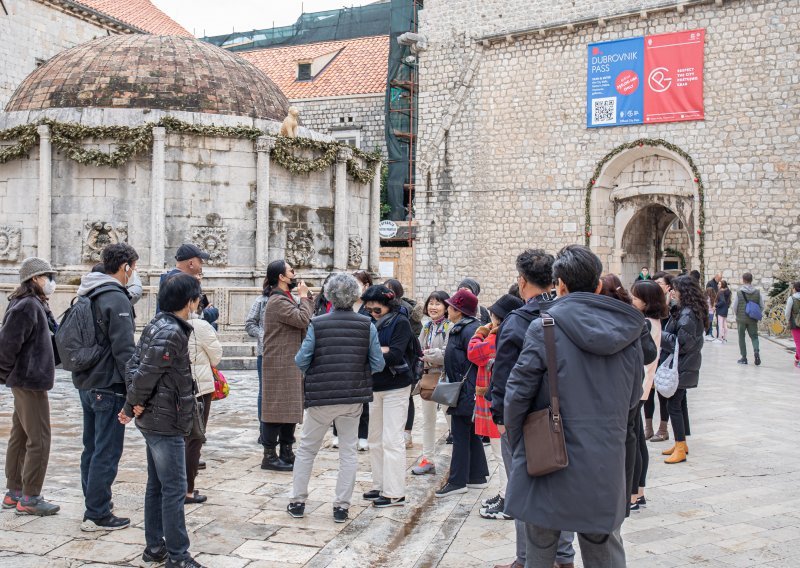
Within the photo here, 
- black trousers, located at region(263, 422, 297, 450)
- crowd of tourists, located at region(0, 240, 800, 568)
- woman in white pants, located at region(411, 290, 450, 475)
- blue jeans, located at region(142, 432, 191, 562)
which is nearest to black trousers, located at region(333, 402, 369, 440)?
crowd of tourists, located at region(0, 240, 800, 568)

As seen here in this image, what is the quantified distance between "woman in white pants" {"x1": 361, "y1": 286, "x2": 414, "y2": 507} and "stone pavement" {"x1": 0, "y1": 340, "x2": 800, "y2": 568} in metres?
0.17

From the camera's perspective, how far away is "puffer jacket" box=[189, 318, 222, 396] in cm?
573

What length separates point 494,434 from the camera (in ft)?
18.6

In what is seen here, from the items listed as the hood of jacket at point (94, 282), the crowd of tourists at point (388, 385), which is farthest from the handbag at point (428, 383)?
the hood of jacket at point (94, 282)

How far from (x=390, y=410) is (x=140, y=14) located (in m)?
33.2

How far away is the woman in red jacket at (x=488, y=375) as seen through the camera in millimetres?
5496

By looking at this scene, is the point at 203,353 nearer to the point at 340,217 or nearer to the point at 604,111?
the point at 340,217

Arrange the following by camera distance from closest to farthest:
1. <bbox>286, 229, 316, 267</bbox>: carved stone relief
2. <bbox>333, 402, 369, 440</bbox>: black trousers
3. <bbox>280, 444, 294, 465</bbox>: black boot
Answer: <bbox>280, 444, 294, 465</bbox>: black boot
<bbox>333, 402, 369, 440</bbox>: black trousers
<bbox>286, 229, 316, 267</bbox>: carved stone relief

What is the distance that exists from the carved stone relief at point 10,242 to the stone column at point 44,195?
0.47 meters

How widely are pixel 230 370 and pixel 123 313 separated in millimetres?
7462

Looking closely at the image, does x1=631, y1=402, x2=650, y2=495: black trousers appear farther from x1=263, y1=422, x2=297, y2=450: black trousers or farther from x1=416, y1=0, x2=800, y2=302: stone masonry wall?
x1=416, y1=0, x2=800, y2=302: stone masonry wall

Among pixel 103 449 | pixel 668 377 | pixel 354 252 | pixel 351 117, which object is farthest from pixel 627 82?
pixel 103 449

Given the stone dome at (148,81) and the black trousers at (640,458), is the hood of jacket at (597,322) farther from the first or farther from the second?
the stone dome at (148,81)

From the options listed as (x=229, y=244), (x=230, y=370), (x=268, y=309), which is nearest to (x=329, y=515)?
(x=268, y=309)
